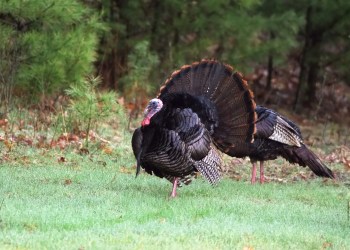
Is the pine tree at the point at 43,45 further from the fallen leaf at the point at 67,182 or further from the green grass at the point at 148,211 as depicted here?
the fallen leaf at the point at 67,182

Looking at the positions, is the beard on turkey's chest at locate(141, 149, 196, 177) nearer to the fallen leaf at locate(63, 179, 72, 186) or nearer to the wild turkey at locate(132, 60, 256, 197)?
the wild turkey at locate(132, 60, 256, 197)

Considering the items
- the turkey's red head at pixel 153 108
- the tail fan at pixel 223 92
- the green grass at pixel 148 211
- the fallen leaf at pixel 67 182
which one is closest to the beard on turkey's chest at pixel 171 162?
the green grass at pixel 148 211

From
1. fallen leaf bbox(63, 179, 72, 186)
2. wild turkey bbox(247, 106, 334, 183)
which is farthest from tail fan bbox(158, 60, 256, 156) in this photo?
fallen leaf bbox(63, 179, 72, 186)

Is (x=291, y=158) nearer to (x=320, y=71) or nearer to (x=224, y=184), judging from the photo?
(x=224, y=184)

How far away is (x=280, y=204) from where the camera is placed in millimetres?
8523

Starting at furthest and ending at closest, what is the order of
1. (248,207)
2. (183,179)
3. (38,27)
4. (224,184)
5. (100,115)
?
(38,27)
(100,115)
(224,184)
(183,179)
(248,207)

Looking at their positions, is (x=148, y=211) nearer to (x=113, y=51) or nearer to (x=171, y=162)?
(x=171, y=162)

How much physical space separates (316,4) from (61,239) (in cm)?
1233

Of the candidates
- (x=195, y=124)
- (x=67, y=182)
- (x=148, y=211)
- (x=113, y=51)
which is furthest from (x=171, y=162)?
(x=113, y=51)

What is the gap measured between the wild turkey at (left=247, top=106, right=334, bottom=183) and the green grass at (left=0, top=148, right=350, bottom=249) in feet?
0.98

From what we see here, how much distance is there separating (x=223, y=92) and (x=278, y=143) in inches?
64.2

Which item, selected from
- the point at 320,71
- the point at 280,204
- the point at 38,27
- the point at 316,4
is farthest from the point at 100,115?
the point at 320,71

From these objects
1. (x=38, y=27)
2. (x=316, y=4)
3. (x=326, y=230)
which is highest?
(x=316, y=4)

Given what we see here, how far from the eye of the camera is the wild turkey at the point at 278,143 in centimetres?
1010
